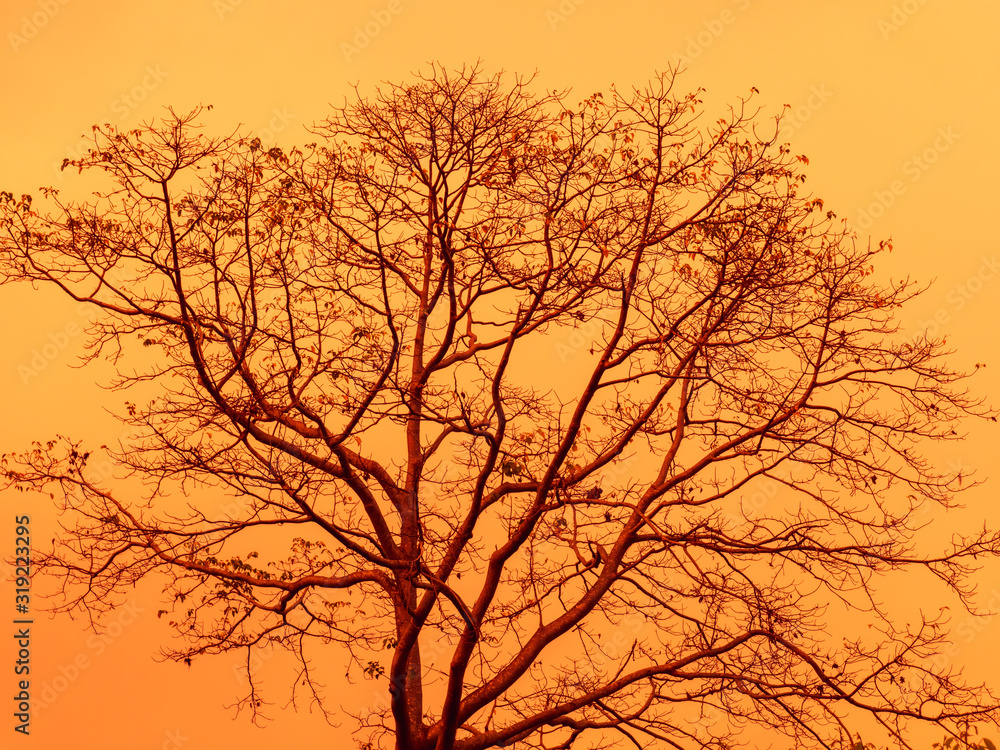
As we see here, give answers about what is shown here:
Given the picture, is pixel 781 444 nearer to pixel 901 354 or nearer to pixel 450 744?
pixel 901 354

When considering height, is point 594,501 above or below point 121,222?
below

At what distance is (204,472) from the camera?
6.18m

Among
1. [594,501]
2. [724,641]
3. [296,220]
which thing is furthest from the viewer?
[724,641]

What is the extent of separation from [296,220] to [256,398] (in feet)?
3.66

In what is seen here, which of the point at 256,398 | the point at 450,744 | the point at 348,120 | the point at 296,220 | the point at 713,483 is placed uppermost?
the point at 348,120

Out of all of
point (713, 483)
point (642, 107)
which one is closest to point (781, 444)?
point (713, 483)

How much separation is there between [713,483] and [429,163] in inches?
105

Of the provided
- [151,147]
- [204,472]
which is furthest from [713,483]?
[151,147]

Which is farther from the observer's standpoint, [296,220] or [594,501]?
[296,220]

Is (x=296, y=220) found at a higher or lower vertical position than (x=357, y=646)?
higher

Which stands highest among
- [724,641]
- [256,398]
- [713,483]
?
[256,398]

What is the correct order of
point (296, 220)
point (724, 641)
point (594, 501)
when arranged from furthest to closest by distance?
1. point (724, 641)
2. point (296, 220)
3. point (594, 501)

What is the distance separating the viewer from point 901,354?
6336mm

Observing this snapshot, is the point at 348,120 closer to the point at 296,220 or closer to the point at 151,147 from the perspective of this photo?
the point at 296,220
